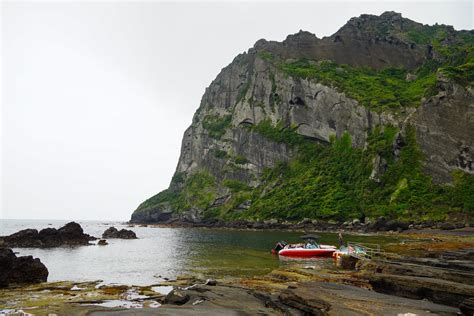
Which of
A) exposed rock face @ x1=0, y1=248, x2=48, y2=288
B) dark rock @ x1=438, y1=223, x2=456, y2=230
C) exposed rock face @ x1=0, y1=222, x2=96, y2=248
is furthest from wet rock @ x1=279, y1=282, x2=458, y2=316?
exposed rock face @ x1=0, y1=222, x2=96, y2=248

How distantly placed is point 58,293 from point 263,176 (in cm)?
15357

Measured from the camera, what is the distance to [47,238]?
8831 centimetres

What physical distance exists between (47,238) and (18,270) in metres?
56.9

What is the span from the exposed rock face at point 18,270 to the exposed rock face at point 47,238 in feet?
170

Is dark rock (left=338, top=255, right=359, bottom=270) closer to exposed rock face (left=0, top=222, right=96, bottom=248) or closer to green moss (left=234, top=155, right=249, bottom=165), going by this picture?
exposed rock face (left=0, top=222, right=96, bottom=248)

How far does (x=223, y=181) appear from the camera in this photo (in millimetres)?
194250

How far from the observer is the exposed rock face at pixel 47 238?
85.4m

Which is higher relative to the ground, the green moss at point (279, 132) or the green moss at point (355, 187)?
the green moss at point (279, 132)

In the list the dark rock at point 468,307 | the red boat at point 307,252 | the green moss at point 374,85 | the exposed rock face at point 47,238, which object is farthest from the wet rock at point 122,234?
the dark rock at point 468,307

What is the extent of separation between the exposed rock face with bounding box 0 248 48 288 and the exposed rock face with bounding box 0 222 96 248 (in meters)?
51.7

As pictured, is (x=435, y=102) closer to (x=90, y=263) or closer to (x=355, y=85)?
(x=355, y=85)

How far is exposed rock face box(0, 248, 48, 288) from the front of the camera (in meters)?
35.5

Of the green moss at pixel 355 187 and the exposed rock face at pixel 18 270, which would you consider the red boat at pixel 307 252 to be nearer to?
the exposed rock face at pixel 18 270

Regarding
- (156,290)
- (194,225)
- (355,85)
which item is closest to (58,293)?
(156,290)
